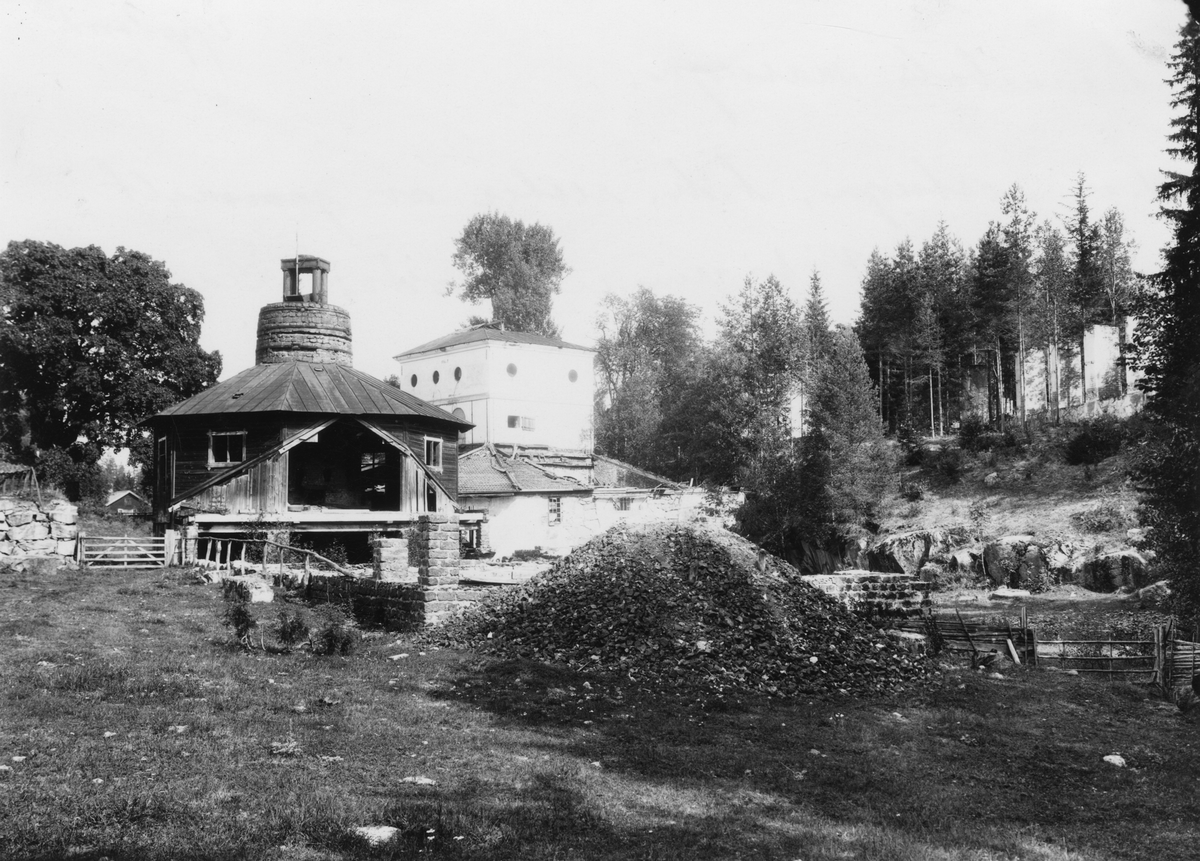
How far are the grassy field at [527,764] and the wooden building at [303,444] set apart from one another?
52.0 ft

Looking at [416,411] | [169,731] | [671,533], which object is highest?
[416,411]

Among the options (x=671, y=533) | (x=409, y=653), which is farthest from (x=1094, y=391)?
(x=409, y=653)

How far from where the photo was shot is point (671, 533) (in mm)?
17562

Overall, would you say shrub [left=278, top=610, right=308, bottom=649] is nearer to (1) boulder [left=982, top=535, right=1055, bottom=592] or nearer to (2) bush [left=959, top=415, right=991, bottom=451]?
(1) boulder [left=982, top=535, right=1055, bottom=592]

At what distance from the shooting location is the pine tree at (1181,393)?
17.5 meters

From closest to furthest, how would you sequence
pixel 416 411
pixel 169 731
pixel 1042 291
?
pixel 169 731, pixel 416 411, pixel 1042 291

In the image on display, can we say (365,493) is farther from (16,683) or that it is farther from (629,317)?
(629,317)

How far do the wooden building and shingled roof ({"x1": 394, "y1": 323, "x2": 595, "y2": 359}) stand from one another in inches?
798

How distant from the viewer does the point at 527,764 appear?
9102mm

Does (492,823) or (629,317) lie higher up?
(629,317)

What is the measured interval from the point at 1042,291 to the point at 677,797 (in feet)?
168

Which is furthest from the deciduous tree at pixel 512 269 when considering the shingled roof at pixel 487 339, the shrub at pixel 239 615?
the shrub at pixel 239 615

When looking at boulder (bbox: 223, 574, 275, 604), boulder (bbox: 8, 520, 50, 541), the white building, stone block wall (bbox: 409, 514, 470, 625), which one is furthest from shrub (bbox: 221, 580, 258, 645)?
the white building

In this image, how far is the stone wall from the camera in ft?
76.6
